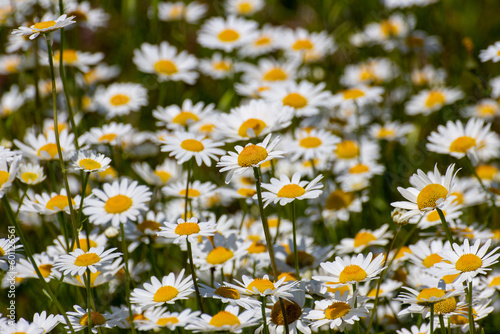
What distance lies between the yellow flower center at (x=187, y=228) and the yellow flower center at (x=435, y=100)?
6.78 feet

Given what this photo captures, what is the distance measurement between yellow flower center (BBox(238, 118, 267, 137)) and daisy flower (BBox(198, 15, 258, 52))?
153cm

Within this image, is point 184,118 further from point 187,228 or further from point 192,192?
point 187,228

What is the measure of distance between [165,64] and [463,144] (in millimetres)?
1711

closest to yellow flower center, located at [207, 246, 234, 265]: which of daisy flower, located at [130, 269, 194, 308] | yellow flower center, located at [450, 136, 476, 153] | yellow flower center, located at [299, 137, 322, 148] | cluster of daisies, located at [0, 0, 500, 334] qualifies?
cluster of daisies, located at [0, 0, 500, 334]

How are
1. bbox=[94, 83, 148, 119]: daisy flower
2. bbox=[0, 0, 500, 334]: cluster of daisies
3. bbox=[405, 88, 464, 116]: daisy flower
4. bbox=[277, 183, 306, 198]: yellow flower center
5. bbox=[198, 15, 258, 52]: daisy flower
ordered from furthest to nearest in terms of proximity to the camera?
bbox=[198, 15, 258, 52]: daisy flower < bbox=[405, 88, 464, 116]: daisy flower < bbox=[94, 83, 148, 119]: daisy flower < bbox=[277, 183, 306, 198]: yellow flower center < bbox=[0, 0, 500, 334]: cluster of daisies

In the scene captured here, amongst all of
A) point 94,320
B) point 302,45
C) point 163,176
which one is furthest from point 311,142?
point 302,45

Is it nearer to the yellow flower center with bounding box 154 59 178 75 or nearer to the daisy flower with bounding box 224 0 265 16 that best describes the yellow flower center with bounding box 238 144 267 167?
the yellow flower center with bounding box 154 59 178 75

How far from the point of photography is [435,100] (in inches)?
134

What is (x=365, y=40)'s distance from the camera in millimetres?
4176

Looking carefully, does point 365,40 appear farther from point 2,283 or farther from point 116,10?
point 2,283

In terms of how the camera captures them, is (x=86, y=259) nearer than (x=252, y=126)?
Yes

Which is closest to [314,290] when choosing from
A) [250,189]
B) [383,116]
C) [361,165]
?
[250,189]

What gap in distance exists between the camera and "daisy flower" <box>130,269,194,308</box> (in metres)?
1.69

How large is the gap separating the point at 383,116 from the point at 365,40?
78 cm
